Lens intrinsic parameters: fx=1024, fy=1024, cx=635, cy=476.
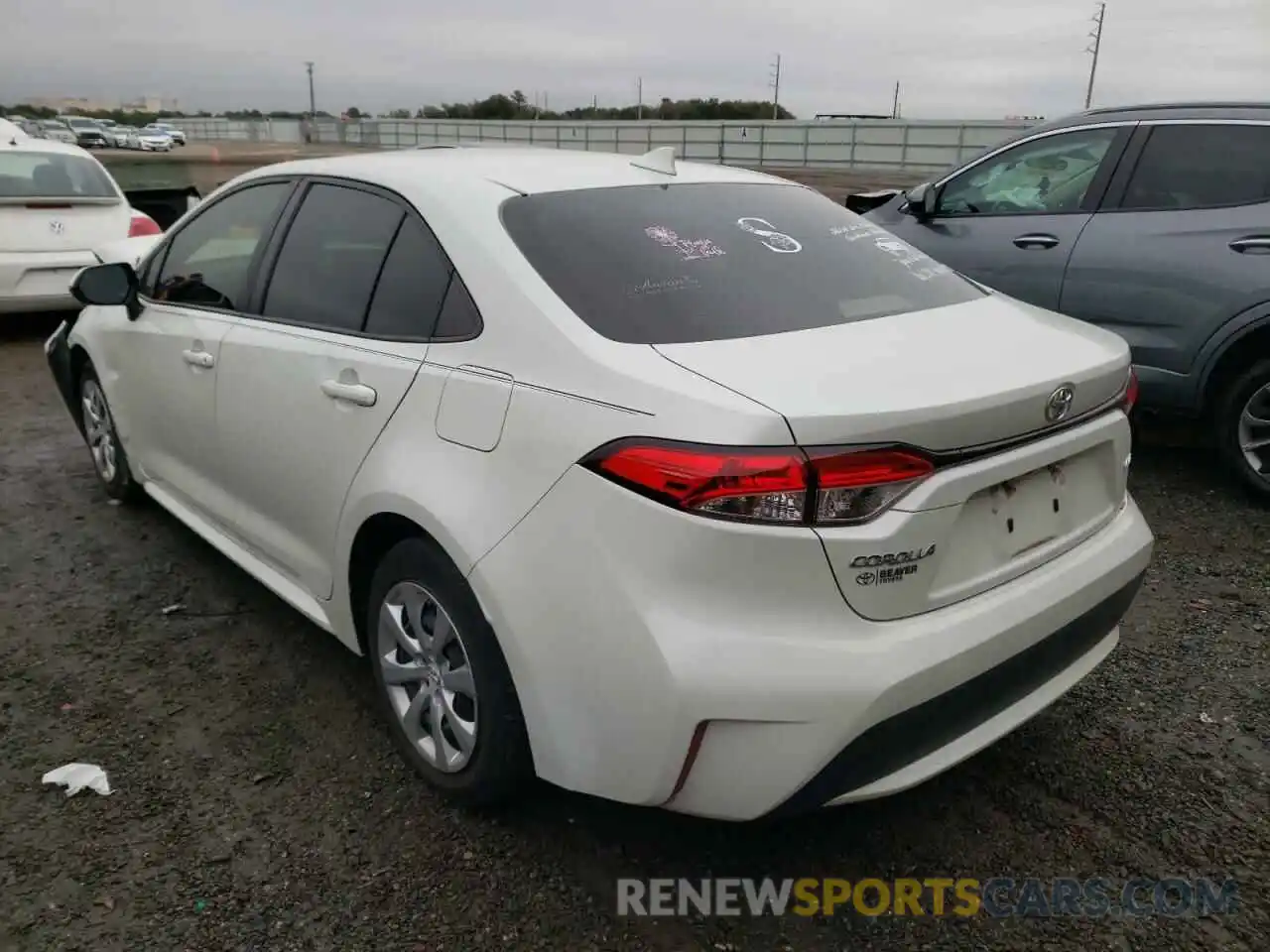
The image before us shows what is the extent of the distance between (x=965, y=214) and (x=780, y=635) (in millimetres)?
4428

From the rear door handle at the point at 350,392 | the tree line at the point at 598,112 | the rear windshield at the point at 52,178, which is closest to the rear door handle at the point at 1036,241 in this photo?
the rear door handle at the point at 350,392

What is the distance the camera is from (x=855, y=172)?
3030 cm

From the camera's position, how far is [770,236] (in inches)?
111

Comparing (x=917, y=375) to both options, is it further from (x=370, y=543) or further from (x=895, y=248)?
(x=370, y=543)

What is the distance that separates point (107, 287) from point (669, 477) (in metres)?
3.05

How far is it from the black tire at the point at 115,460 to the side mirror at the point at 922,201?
427 centimetres

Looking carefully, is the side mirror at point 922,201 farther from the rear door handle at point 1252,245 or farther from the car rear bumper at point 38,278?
the car rear bumper at point 38,278

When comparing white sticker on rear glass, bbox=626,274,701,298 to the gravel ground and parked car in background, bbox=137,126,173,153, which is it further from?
parked car in background, bbox=137,126,173,153

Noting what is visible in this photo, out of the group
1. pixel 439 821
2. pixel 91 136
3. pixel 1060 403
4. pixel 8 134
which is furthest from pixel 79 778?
pixel 91 136

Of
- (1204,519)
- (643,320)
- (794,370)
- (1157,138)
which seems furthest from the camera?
(1157,138)

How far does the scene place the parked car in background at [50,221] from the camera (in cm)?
788

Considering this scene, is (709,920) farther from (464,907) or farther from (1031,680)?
(1031,680)

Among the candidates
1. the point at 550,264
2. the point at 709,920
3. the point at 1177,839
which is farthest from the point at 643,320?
the point at 1177,839

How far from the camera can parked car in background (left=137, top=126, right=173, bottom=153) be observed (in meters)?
51.7
